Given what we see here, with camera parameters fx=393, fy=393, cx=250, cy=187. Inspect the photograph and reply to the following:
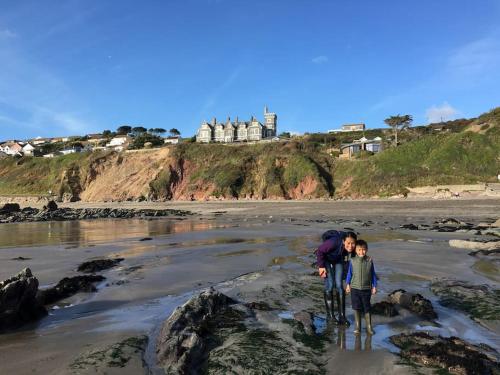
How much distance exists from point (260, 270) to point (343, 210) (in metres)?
26.3

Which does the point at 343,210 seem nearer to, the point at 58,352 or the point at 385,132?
the point at 58,352

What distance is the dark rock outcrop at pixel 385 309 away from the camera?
721 cm

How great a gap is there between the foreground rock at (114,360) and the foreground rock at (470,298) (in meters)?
5.73

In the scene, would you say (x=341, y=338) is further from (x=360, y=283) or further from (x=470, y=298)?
(x=470, y=298)

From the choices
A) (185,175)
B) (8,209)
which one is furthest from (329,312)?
(185,175)

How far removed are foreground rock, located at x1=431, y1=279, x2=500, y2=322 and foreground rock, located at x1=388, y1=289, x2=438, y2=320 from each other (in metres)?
0.71

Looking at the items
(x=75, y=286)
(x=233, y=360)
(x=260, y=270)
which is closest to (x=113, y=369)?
(x=233, y=360)

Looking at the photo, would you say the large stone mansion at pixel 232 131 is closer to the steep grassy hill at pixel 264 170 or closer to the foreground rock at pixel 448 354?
the steep grassy hill at pixel 264 170

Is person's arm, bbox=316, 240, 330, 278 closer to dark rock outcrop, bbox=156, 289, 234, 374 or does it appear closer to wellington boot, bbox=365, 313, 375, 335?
wellington boot, bbox=365, 313, 375, 335

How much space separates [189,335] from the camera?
5648 mm

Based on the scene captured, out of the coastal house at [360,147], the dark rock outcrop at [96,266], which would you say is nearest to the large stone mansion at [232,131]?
the coastal house at [360,147]

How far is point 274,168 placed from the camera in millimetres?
65438

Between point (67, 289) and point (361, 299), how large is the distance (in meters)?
6.81

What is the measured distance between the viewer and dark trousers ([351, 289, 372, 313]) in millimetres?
6457
